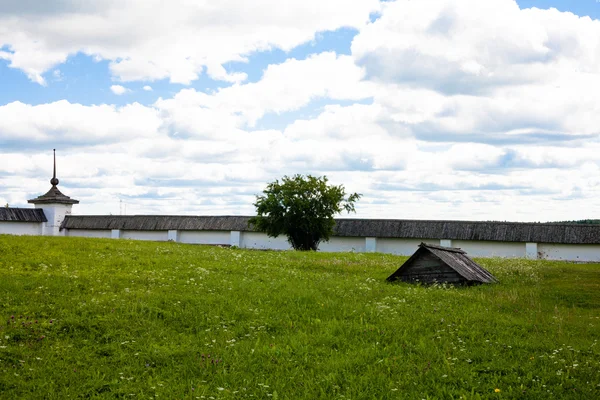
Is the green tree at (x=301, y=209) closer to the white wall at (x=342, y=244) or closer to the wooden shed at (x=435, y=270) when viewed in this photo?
the white wall at (x=342, y=244)

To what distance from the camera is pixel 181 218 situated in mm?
47750

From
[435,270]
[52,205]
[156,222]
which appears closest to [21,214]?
[52,205]

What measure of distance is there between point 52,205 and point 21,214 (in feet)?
9.07

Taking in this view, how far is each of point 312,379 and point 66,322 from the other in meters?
4.90

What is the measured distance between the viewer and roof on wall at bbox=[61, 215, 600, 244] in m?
38.7

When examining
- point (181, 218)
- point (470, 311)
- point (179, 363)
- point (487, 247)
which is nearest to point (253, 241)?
point (181, 218)

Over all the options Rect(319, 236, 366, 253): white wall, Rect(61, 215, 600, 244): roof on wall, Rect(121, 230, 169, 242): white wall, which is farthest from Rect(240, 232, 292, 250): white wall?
Rect(121, 230, 169, 242): white wall

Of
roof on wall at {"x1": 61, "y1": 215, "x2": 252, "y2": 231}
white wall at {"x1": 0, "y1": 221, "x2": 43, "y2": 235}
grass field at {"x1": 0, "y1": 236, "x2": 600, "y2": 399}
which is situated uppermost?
roof on wall at {"x1": 61, "y1": 215, "x2": 252, "y2": 231}

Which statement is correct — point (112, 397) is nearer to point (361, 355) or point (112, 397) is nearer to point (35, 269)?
point (361, 355)

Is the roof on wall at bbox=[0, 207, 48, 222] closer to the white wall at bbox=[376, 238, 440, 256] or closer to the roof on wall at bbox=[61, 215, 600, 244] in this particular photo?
the roof on wall at bbox=[61, 215, 600, 244]

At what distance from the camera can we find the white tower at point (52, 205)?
4856cm

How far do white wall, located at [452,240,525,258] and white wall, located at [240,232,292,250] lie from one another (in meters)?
12.2

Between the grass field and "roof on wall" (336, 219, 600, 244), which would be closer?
the grass field

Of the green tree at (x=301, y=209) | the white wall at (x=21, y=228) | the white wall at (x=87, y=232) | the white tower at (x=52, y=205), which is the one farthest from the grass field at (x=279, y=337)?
the white tower at (x=52, y=205)
